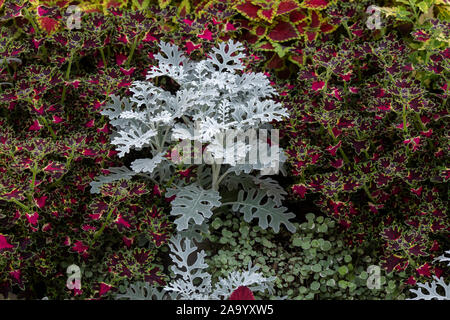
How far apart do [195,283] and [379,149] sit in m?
0.93

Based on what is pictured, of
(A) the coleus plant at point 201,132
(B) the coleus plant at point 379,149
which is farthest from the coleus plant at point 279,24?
(A) the coleus plant at point 201,132

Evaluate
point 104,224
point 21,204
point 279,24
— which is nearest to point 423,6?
point 279,24

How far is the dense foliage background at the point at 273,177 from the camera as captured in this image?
2264 mm

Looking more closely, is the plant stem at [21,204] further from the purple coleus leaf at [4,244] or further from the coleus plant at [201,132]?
the coleus plant at [201,132]

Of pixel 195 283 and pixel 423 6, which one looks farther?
pixel 423 6

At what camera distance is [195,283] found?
7.55 feet

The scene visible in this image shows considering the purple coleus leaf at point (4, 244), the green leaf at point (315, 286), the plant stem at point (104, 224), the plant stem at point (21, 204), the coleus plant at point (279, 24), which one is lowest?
the green leaf at point (315, 286)

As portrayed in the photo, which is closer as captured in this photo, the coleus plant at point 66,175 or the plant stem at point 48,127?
the coleus plant at point 66,175

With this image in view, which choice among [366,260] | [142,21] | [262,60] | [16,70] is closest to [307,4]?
[262,60]

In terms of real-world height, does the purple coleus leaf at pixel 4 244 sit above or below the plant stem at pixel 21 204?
below

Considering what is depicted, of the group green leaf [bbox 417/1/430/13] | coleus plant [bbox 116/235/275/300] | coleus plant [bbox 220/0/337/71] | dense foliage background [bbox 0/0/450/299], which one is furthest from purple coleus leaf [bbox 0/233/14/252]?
green leaf [bbox 417/1/430/13]

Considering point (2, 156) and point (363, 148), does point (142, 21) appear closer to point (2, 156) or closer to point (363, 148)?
point (2, 156)

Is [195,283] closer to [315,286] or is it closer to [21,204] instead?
[315,286]

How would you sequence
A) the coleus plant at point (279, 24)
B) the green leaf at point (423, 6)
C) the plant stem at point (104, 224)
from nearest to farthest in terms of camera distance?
1. the plant stem at point (104, 224)
2. the green leaf at point (423, 6)
3. the coleus plant at point (279, 24)
